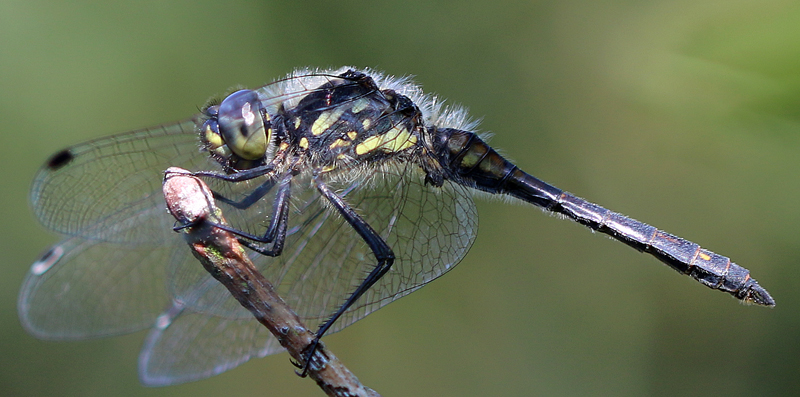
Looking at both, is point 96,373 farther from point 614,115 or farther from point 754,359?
point 754,359

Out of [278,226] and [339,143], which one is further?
[339,143]

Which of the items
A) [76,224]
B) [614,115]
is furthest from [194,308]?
[614,115]

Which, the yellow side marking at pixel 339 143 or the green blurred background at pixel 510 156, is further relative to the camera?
the green blurred background at pixel 510 156

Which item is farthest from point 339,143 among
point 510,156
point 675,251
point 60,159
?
point 675,251

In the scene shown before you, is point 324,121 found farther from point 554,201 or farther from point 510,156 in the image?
point 510,156

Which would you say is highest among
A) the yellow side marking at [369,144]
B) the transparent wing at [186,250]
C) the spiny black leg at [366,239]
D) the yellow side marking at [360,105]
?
the yellow side marking at [360,105]

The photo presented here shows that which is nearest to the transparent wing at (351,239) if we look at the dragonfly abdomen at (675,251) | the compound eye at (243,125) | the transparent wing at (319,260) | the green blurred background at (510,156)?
the transparent wing at (319,260)

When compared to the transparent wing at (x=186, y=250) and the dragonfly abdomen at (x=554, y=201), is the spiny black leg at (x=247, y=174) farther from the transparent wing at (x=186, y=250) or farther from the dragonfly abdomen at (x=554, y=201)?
the dragonfly abdomen at (x=554, y=201)
